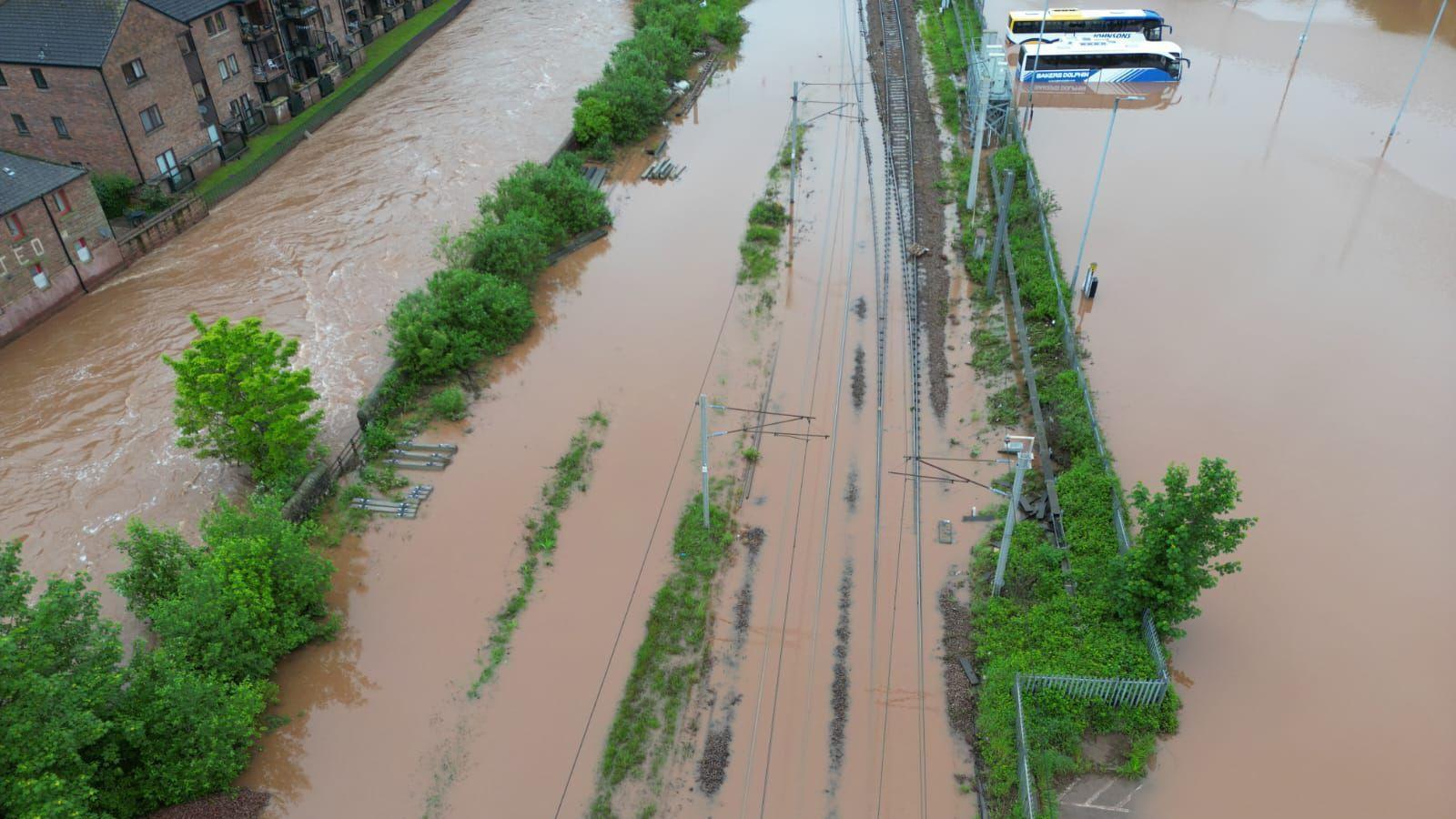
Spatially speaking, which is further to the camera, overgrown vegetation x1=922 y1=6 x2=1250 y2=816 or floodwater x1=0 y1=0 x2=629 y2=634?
floodwater x1=0 y1=0 x2=629 y2=634

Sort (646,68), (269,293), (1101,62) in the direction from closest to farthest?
(269,293), (646,68), (1101,62)

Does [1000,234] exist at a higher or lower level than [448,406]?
higher

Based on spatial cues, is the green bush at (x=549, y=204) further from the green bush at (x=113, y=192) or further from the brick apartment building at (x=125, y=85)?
the green bush at (x=113, y=192)

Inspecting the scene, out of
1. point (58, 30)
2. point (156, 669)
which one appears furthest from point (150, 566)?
point (58, 30)

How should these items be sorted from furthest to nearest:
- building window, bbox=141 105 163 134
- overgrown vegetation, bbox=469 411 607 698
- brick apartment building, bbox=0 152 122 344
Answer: building window, bbox=141 105 163 134 → brick apartment building, bbox=0 152 122 344 → overgrown vegetation, bbox=469 411 607 698

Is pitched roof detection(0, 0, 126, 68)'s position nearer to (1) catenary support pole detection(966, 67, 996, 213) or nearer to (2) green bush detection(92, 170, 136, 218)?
(2) green bush detection(92, 170, 136, 218)

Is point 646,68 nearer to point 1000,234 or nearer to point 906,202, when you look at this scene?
point 906,202

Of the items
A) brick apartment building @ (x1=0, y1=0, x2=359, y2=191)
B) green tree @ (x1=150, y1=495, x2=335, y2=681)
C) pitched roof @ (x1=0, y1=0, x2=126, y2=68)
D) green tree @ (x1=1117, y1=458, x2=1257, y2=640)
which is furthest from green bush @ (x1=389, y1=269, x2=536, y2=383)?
green tree @ (x1=1117, y1=458, x2=1257, y2=640)

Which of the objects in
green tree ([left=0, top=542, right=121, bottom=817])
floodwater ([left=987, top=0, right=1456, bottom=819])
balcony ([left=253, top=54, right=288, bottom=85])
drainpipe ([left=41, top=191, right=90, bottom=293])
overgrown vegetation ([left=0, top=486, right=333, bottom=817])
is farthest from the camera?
balcony ([left=253, top=54, right=288, bottom=85])
